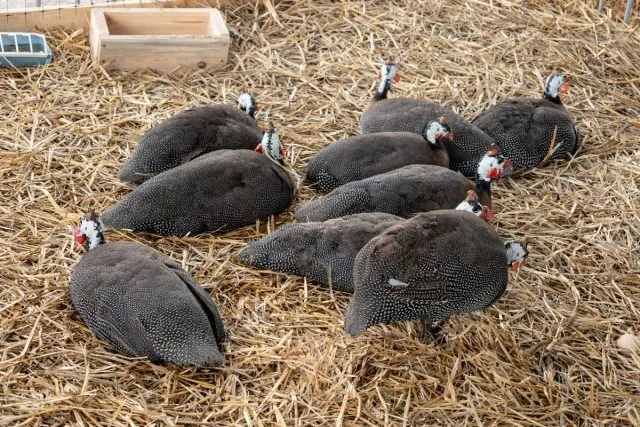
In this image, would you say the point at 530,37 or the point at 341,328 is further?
the point at 530,37

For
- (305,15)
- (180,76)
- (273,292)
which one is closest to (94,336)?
(273,292)

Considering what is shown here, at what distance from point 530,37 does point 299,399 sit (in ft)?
12.3

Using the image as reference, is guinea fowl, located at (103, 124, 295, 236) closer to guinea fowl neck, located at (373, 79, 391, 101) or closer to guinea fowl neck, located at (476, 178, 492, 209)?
guinea fowl neck, located at (476, 178, 492, 209)

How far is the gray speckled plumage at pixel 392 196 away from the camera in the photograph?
14.3 ft

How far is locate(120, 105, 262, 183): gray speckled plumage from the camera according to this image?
183 inches

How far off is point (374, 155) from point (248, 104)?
2.82 ft

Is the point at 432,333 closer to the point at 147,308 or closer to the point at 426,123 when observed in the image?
the point at 147,308

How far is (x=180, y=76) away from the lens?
579 cm

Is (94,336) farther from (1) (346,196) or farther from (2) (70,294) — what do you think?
(1) (346,196)

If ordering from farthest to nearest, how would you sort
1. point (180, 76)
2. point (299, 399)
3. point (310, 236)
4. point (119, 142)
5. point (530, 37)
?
point (530, 37) < point (180, 76) < point (119, 142) < point (310, 236) < point (299, 399)

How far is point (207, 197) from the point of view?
14.3ft

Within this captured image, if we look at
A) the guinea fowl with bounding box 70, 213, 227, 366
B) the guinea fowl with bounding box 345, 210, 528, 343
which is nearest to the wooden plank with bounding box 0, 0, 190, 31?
the guinea fowl with bounding box 70, 213, 227, 366

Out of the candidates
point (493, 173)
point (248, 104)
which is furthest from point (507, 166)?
point (248, 104)

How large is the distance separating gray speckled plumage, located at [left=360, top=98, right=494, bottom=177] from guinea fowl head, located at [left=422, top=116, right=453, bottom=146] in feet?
0.49
